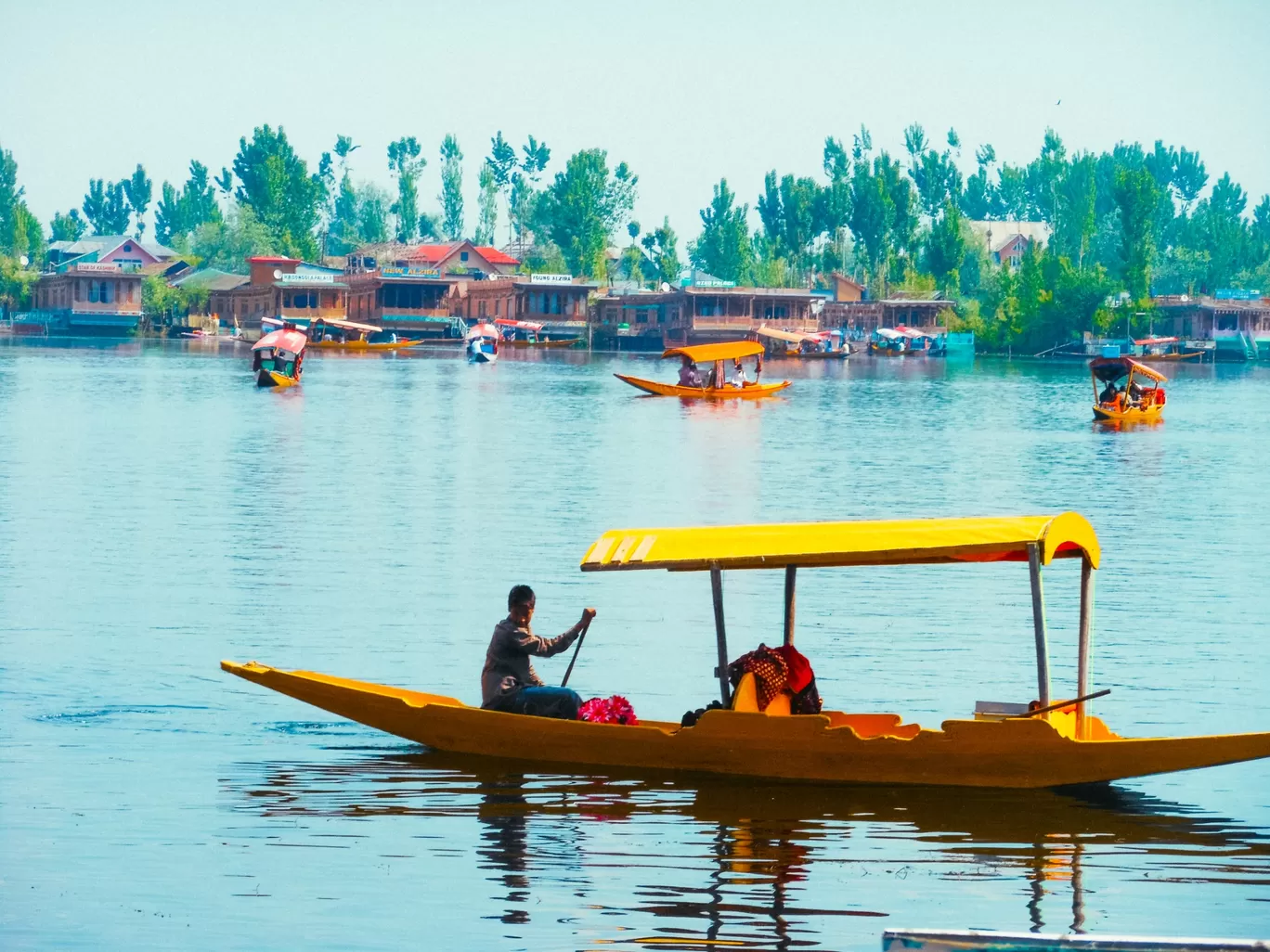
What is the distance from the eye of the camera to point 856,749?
14742 millimetres

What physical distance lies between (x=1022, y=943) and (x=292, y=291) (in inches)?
5024

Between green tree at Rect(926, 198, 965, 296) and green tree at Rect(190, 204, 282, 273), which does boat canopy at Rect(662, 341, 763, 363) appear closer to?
green tree at Rect(926, 198, 965, 296)

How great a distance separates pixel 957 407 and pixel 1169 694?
5608 centimetres

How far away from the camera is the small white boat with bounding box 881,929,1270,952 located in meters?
7.75

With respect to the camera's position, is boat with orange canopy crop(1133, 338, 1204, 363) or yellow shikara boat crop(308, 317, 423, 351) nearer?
boat with orange canopy crop(1133, 338, 1204, 363)

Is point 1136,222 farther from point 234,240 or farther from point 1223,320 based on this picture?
point 234,240

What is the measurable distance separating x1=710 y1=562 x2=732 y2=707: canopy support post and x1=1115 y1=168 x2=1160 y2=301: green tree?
4472 inches

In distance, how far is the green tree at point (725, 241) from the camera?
152 meters

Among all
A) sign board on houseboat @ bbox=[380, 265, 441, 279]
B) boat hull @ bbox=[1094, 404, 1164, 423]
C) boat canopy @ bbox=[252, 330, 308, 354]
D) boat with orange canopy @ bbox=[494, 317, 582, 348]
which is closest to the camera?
boat hull @ bbox=[1094, 404, 1164, 423]

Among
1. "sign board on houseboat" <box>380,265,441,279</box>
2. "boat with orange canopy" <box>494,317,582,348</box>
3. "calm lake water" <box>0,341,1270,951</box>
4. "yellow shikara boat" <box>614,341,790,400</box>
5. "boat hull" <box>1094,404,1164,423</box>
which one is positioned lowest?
"calm lake water" <box>0,341,1270,951</box>

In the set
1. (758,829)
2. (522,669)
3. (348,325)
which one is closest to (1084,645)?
(758,829)

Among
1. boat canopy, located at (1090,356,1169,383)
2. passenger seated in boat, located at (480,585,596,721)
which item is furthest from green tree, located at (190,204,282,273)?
passenger seated in boat, located at (480,585,596,721)

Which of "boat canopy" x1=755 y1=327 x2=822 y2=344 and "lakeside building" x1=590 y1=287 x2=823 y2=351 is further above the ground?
"lakeside building" x1=590 y1=287 x2=823 y2=351

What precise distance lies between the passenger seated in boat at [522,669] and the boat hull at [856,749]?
0.18m
